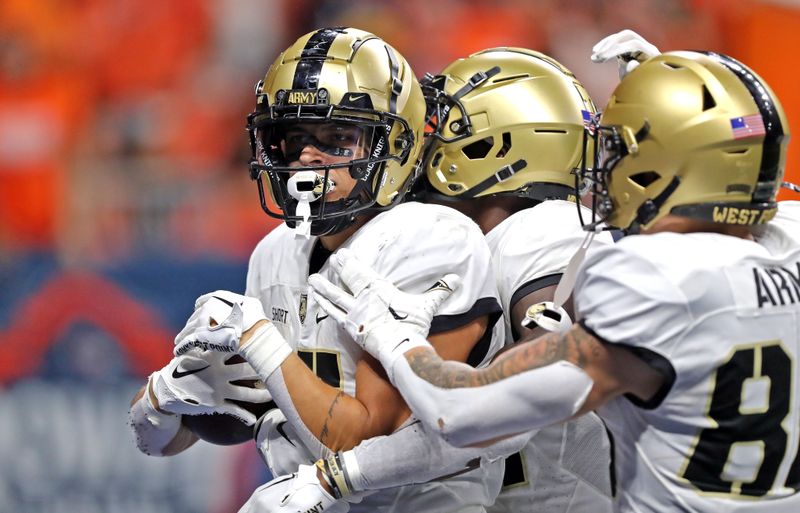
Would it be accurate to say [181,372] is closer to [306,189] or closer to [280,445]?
[280,445]

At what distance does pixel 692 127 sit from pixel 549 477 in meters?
1.00

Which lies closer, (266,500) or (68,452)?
(266,500)

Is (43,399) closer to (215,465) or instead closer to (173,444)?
(215,465)

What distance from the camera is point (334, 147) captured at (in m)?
2.33

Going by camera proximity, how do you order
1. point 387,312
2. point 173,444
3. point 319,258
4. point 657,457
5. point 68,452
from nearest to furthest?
point 657,457, point 387,312, point 319,258, point 173,444, point 68,452

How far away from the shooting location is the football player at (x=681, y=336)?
66.6 inches

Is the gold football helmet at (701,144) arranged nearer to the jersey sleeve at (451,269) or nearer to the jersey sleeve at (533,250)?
the jersey sleeve at (451,269)

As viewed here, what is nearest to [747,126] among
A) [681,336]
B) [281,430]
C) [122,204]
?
[681,336]

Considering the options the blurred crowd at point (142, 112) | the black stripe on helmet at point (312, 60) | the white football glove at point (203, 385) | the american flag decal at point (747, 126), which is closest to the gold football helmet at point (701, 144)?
the american flag decal at point (747, 126)

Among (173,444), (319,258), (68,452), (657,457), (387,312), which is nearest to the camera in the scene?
(657,457)

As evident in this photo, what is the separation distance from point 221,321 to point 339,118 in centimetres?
51

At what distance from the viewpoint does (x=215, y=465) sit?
394 centimetres

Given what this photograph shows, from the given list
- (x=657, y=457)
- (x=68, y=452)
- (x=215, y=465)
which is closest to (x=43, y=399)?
(x=68, y=452)

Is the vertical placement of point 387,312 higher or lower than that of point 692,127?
lower
